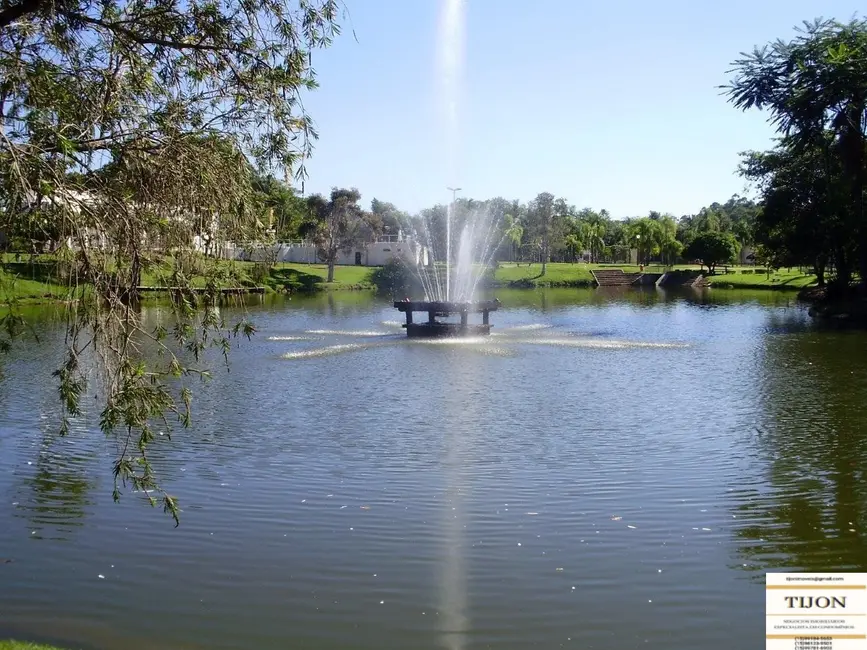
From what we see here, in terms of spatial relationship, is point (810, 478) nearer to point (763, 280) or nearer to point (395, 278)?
point (395, 278)

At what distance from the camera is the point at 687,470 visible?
11289mm

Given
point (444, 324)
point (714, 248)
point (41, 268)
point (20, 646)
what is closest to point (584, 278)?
point (714, 248)

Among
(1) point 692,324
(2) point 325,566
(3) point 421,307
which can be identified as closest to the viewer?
(2) point 325,566

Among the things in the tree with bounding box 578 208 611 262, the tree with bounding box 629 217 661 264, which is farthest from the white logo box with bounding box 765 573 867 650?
the tree with bounding box 578 208 611 262

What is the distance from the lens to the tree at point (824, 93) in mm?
32812

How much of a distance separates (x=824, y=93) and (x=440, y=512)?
2964 centimetres

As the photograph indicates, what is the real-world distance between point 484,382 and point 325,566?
11.0m

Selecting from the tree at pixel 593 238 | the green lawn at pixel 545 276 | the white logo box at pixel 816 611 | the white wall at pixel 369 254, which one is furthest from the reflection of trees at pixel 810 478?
the tree at pixel 593 238

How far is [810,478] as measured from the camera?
36.0 feet

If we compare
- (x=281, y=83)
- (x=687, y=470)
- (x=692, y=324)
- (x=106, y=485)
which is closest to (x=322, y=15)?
(x=281, y=83)

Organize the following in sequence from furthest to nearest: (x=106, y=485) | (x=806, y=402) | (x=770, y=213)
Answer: (x=770, y=213)
(x=806, y=402)
(x=106, y=485)

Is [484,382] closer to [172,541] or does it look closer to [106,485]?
[106,485]

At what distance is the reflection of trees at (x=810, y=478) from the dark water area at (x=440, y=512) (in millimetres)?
43

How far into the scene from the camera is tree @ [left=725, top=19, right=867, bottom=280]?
32812 millimetres
